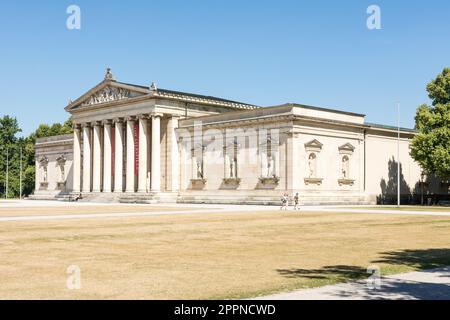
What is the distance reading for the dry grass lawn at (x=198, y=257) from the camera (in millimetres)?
12438

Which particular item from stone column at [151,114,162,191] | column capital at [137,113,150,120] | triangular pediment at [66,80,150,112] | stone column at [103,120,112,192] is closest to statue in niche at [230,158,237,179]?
stone column at [151,114,162,191]

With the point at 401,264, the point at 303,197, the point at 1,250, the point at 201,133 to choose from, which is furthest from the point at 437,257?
the point at 201,133

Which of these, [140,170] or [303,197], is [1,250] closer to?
[303,197]

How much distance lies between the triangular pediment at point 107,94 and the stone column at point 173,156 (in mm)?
5500

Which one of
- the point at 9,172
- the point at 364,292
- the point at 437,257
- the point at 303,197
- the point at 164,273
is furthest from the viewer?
the point at 9,172

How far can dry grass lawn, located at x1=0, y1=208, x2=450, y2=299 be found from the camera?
1244 cm

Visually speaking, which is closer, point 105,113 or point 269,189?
point 269,189

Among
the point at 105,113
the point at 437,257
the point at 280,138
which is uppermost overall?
the point at 105,113

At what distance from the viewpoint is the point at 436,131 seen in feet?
221

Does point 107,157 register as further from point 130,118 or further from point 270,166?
point 270,166

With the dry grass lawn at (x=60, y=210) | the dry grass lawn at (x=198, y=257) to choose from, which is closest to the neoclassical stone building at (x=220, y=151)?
the dry grass lawn at (x=60, y=210)

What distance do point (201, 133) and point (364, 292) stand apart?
64.1 m

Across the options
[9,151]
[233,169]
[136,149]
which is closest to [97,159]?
[136,149]

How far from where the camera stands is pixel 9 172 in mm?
127875
